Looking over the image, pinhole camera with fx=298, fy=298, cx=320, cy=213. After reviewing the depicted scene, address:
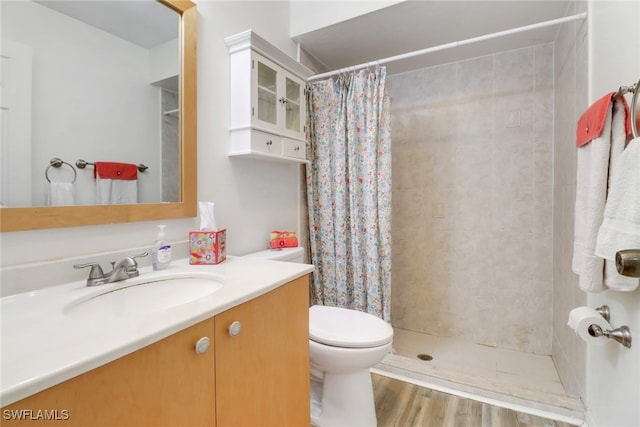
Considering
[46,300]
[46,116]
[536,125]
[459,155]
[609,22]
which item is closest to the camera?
[46,300]

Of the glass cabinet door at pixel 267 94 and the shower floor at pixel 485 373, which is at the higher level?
the glass cabinet door at pixel 267 94

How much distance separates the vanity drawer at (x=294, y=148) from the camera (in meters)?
1.72

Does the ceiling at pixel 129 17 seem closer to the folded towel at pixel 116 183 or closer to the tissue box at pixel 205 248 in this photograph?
the folded towel at pixel 116 183

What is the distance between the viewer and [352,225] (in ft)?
6.38

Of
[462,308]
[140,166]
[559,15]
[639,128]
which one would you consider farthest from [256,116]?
[462,308]

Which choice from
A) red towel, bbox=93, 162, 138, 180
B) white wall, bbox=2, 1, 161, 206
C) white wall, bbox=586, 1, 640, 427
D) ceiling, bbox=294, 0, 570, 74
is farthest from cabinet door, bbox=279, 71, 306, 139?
white wall, bbox=586, 1, 640, 427

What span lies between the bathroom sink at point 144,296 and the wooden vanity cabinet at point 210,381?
19 cm

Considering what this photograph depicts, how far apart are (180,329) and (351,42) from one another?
2113 millimetres

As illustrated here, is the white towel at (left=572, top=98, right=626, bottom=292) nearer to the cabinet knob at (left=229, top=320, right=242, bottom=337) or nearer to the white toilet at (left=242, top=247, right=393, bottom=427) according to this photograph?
the white toilet at (left=242, top=247, right=393, bottom=427)

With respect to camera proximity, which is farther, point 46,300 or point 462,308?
point 462,308

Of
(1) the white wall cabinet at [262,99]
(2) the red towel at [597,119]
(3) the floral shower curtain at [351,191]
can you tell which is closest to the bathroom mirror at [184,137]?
(1) the white wall cabinet at [262,99]

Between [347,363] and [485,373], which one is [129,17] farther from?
[485,373]

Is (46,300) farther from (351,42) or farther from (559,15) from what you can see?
(559,15)

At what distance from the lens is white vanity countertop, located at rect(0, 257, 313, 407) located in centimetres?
45
